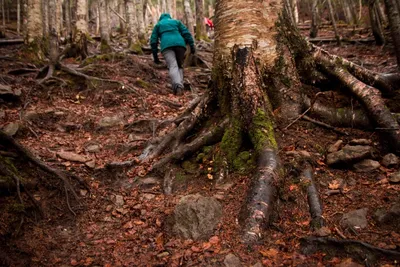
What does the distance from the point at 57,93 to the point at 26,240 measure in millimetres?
4663

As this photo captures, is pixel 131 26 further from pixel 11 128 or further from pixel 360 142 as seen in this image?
pixel 360 142

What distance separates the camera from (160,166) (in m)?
3.78

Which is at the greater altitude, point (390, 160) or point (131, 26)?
point (131, 26)

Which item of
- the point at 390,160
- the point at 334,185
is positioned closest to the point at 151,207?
the point at 334,185

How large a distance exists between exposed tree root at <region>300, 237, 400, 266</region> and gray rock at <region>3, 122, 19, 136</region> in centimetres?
461

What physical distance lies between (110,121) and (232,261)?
420cm

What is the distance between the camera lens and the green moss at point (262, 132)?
3152mm

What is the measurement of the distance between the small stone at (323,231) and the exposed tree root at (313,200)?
0.17ft

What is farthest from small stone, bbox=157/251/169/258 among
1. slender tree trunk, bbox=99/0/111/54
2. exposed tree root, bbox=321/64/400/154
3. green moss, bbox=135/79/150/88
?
slender tree trunk, bbox=99/0/111/54

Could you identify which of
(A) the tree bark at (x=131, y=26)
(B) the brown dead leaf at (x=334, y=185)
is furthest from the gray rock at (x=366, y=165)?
(A) the tree bark at (x=131, y=26)

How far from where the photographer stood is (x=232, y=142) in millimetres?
3412

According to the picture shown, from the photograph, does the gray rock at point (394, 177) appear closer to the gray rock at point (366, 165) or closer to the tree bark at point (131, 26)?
the gray rock at point (366, 165)

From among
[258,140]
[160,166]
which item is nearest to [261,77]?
[258,140]

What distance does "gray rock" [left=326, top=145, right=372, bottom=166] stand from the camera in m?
3.08
